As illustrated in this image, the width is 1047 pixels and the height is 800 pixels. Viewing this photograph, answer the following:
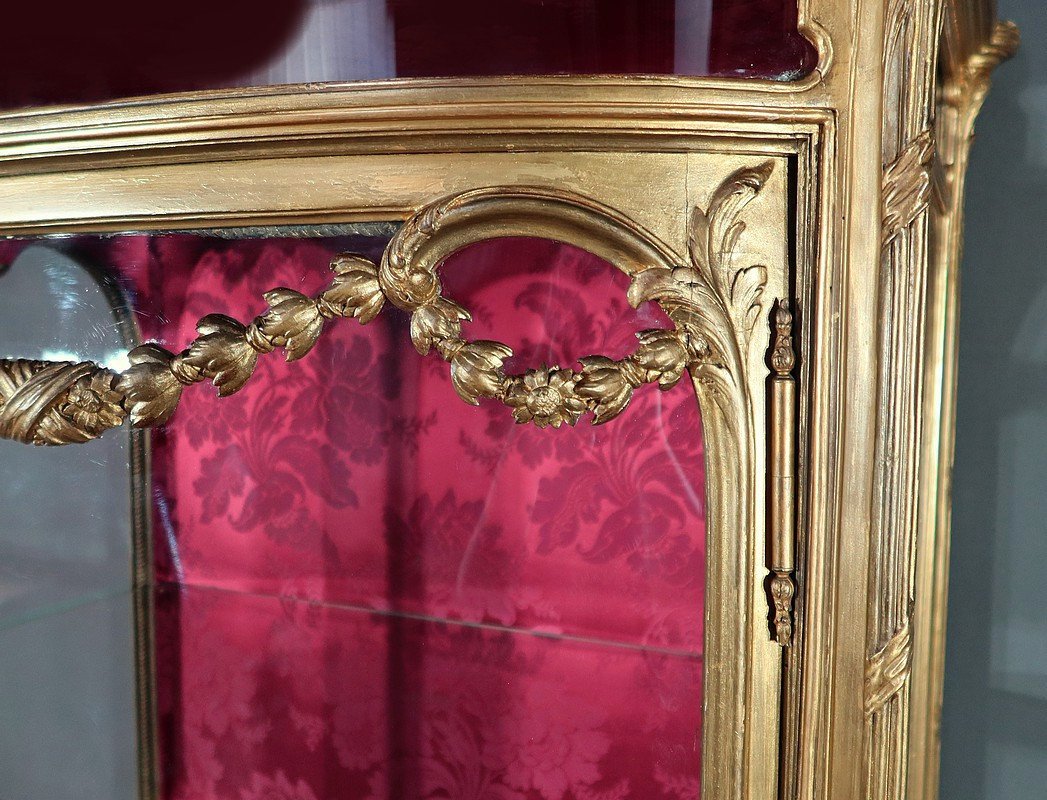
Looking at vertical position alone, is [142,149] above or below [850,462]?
above

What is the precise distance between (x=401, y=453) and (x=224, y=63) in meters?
0.22

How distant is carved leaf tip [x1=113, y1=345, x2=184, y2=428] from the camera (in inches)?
12.7

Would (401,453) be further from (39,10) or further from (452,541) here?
(39,10)

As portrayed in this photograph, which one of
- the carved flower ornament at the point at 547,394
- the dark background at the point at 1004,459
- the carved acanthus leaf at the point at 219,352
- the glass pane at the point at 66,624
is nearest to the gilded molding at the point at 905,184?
the carved flower ornament at the point at 547,394

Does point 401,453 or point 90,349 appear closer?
point 90,349

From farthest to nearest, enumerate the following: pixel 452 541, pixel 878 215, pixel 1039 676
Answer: pixel 1039 676 → pixel 452 541 → pixel 878 215

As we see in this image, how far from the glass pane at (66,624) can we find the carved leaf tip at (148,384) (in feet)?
0.39

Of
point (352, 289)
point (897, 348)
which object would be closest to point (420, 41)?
point (352, 289)

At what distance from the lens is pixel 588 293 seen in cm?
33

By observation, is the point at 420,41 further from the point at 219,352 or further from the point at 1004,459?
the point at 1004,459

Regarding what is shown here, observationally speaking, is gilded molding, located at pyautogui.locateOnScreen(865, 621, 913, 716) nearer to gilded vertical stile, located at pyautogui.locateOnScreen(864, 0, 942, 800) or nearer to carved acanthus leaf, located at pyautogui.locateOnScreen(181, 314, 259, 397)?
gilded vertical stile, located at pyautogui.locateOnScreen(864, 0, 942, 800)

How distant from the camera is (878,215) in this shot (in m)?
0.30

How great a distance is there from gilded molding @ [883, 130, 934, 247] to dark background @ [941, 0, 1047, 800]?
580 millimetres

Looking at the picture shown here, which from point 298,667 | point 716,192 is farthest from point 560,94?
point 298,667
